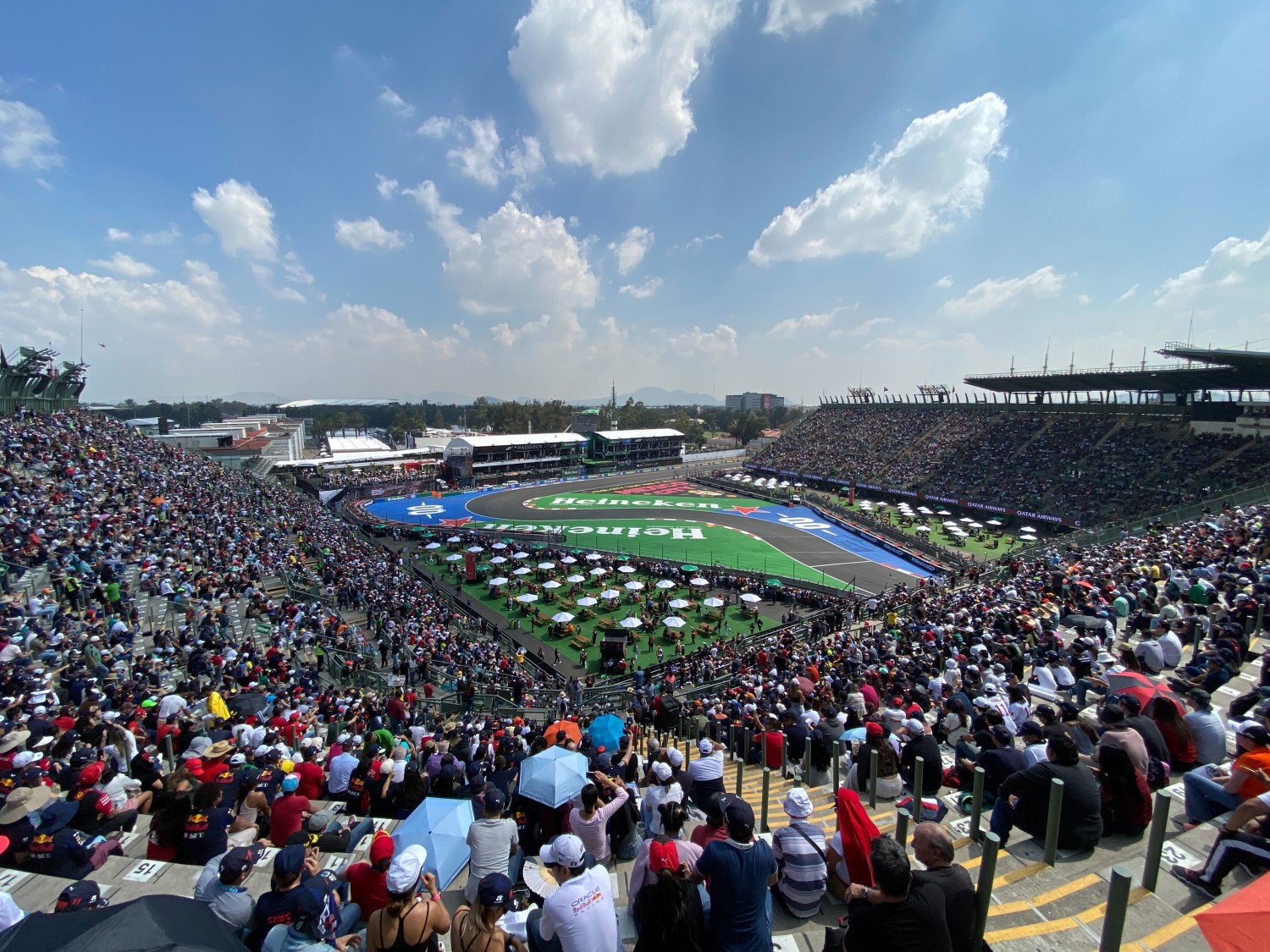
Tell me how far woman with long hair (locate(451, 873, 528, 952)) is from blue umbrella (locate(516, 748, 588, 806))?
8.61 feet

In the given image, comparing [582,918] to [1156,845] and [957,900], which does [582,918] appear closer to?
[957,900]

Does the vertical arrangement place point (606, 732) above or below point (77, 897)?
below

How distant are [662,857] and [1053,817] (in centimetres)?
348

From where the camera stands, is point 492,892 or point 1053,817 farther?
point 1053,817

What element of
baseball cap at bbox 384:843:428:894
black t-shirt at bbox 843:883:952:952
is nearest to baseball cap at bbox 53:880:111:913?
baseball cap at bbox 384:843:428:894

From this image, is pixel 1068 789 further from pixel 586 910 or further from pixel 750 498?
pixel 750 498

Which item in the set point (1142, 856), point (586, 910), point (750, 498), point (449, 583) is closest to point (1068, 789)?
point (1142, 856)

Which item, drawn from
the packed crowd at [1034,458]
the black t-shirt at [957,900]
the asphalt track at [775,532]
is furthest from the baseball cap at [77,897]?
the packed crowd at [1034,458]

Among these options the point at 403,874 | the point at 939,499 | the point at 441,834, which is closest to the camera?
the point at 403,874

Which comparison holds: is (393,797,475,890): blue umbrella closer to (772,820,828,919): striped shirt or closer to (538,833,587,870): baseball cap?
(538,833,587,870): baseball cap

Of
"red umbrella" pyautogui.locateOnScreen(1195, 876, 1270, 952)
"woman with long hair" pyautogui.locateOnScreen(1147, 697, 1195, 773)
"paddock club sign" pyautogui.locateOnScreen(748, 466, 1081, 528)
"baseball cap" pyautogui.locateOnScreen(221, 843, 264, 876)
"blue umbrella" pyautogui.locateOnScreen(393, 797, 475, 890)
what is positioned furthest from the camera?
"paddock club sign" pyautogui.locateOnScreen(748, 466, 1081, 528)

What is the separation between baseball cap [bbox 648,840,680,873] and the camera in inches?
163

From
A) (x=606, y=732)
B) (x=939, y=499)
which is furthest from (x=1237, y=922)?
(x=939, y=499)

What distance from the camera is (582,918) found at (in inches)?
154
